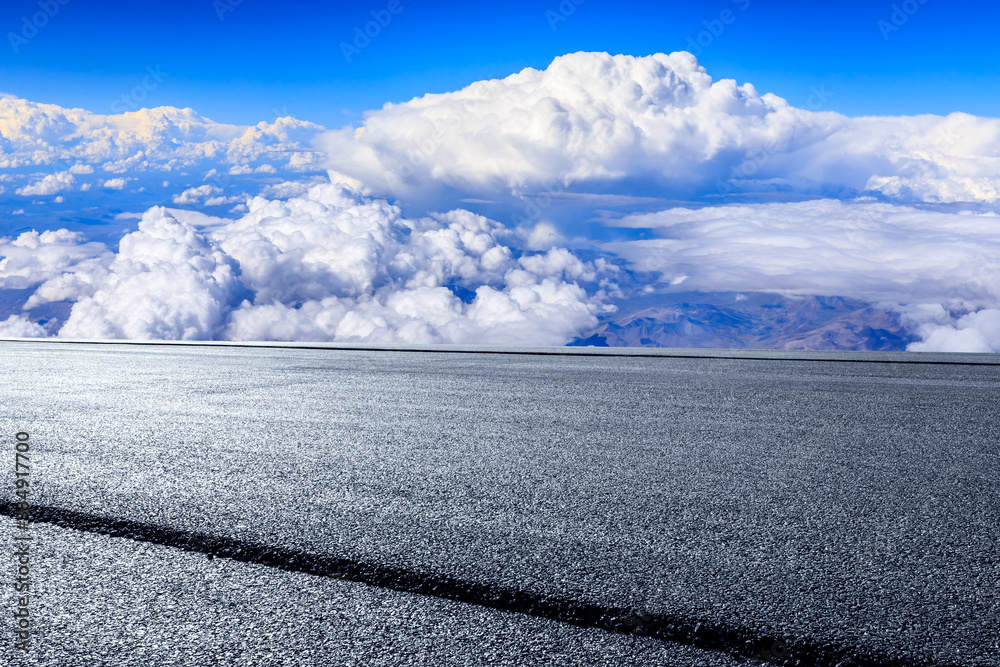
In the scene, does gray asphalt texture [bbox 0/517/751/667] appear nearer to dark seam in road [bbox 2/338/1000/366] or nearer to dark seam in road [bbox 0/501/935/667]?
dark seam in road [bbox 0/501/935/667]

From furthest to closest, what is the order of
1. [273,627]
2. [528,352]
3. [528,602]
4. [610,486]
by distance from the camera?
[528,352] < [610,486] < [528,602] < [273,627]

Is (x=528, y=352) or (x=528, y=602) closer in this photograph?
(x=528, y=602)

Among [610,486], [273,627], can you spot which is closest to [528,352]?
[610,486]

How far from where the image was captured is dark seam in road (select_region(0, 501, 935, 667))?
79.8 inches

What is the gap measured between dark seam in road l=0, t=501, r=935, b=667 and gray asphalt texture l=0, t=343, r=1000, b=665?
0.05m

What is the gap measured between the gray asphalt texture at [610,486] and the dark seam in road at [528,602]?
5 centimetres

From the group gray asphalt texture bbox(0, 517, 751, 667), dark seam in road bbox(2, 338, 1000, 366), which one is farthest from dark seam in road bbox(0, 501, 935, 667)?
dark seam in road bbox(2, 338, 1000, 366)

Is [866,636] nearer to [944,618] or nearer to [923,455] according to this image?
[944,618]

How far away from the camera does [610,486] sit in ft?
12.3

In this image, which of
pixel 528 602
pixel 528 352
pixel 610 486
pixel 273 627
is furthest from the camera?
pixel 528 352

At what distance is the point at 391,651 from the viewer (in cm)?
202

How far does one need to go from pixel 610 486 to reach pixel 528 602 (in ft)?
4.96

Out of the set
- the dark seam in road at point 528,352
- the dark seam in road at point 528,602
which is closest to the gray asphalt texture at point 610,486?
the dark seam in road at point 528,602

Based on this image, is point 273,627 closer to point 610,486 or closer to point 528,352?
point 610,486
